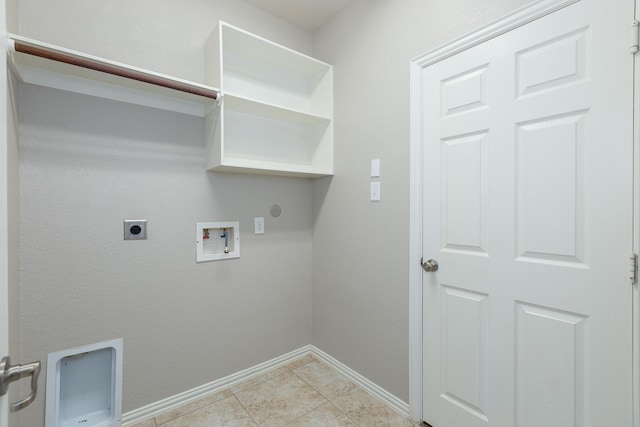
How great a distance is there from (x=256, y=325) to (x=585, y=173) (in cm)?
201

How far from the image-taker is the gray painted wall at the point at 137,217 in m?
1.40

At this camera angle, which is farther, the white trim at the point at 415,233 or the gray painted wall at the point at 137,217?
the white trim at the point at 415,233

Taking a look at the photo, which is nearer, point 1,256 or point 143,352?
point 1,256

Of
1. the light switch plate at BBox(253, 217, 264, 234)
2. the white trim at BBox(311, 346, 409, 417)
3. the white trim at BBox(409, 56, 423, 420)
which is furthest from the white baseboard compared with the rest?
the light switch plate at BBox(253, 217, 264, 234)

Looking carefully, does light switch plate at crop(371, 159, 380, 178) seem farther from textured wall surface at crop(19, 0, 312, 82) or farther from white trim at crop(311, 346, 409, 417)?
white trim at crop(311, 346, 409, 417)

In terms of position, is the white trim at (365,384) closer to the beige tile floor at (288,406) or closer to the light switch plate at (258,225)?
the beige tile floor at (288,406)

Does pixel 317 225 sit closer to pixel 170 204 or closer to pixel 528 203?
pixel 170 204

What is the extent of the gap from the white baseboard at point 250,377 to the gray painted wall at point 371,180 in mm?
52

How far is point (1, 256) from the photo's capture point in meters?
0.60

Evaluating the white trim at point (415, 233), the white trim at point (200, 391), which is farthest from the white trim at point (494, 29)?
the white trim at point (200, 391)

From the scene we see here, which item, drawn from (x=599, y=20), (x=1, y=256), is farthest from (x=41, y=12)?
(x=599, y=20)

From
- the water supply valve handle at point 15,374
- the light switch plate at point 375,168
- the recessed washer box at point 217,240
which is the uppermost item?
the light switch plate at point 375,168

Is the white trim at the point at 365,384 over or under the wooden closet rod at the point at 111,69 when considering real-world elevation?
under

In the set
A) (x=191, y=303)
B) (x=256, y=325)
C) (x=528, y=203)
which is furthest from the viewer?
(x=256, y=325)
